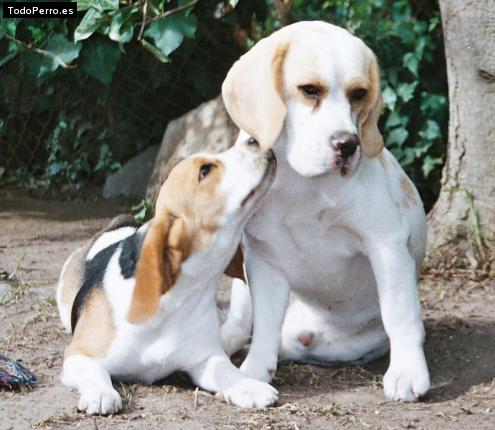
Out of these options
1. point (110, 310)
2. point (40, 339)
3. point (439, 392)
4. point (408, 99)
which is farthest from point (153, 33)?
point (439, 392)

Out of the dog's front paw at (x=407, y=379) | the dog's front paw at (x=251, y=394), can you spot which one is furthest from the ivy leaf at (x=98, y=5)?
the dog's front paw at (x=407, y=379)

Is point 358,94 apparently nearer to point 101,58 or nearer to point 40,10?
point 101,58

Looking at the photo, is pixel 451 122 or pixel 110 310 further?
pixel 451 122

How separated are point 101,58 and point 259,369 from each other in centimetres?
367

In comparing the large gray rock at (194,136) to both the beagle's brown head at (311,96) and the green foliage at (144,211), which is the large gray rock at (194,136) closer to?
the green foliage at (144,211)

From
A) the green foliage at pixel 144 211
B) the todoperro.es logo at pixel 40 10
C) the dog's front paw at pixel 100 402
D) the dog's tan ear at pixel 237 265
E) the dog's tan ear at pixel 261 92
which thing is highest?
the todoperro.es logo at pixel 40 10

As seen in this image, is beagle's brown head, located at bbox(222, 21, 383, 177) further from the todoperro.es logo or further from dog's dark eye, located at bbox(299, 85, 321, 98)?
the todoperro.es logo

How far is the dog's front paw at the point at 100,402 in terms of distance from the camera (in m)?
4.15

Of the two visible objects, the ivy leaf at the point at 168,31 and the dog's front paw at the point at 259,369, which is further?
the ivy leaf at the point at 168,31

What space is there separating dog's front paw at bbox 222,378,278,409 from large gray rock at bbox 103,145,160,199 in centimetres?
447

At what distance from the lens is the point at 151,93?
29.1 feet

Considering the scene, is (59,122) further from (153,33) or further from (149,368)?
(149,368)

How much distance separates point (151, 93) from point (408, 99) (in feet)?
7.59

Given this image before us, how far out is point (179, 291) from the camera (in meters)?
4.48
